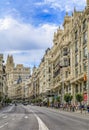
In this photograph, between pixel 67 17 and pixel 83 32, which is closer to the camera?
pixel 83 32

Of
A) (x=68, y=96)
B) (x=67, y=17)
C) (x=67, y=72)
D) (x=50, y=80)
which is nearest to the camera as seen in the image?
(x=68, y=96)

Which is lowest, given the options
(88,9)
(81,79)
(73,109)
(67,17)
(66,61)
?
(73,109)

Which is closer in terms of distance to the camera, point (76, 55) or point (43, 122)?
point (43, 122)

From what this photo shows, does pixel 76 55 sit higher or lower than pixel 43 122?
higher

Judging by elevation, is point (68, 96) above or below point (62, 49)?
below

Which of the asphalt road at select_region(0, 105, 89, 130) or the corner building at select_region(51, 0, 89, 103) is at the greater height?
the corner building at select_region(51, 0, 89, 103)

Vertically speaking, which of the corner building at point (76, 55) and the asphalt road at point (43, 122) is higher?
the corner building at point (76, 55)

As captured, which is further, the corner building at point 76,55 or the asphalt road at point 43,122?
the corner building at point 76,55

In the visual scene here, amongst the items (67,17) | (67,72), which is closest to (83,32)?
(67,72)

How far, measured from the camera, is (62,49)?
126 metres

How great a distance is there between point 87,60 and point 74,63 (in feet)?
58.7

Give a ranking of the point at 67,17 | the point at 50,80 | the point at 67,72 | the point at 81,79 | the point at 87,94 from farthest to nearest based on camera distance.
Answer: the point at 50,80 → the point at 67,17 → the point at 67,72 → the point at 81,79 → the point at 87,94

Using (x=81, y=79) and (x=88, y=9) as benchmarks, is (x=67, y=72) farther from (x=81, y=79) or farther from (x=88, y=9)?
(x=88, y=9)

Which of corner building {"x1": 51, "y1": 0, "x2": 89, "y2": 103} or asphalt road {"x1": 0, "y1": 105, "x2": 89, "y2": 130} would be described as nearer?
asphalt road {"x1": 0, "y1": 105, "x2": 89, "y2": 130}
